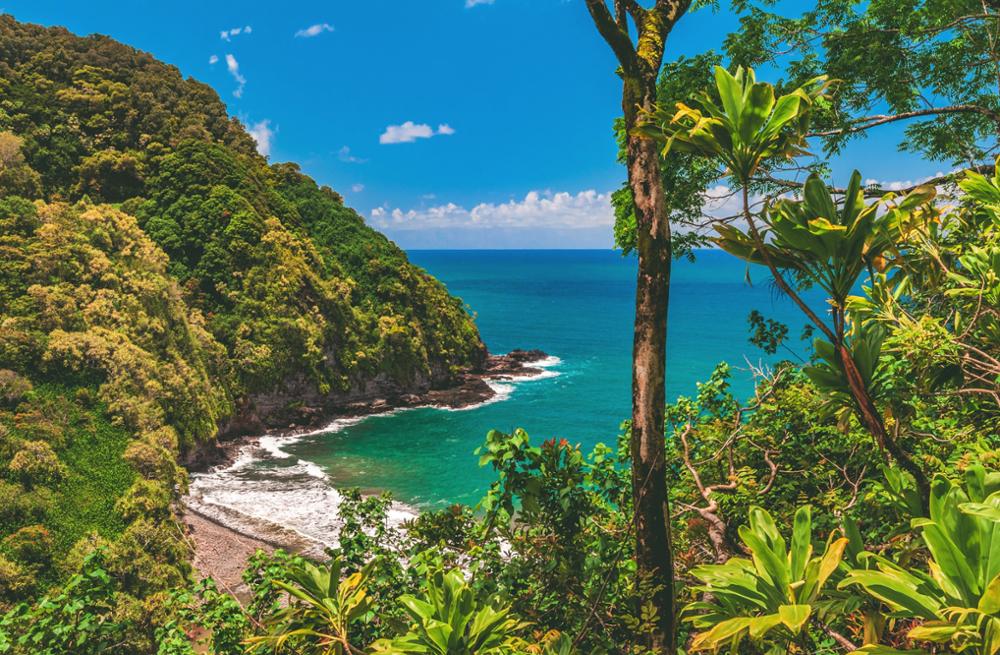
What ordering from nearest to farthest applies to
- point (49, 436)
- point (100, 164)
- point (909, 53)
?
point (909, 53)
point (49, 436)
point (100, 164)

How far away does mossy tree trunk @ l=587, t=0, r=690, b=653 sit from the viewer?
2934 mm

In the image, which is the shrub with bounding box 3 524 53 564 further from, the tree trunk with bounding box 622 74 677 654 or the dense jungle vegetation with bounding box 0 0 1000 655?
the tree trunk with bounding box 622 74 677 654

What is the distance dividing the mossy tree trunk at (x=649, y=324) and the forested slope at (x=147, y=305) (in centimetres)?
1559

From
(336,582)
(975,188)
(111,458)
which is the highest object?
(975,188)

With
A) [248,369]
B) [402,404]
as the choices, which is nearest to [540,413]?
[402,404]

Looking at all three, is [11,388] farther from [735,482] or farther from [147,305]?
[735,482]

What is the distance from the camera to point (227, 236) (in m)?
34.7

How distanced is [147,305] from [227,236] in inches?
431

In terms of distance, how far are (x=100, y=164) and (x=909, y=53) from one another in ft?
140

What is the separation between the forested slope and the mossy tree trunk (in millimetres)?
15595

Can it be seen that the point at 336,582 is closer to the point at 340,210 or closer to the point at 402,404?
the point at 402,404

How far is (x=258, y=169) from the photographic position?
46.7 meters

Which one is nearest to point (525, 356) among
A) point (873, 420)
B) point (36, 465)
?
point (36, 465)

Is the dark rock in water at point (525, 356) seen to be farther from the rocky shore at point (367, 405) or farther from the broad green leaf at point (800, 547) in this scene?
the broad green leaf at point (800, 547)
